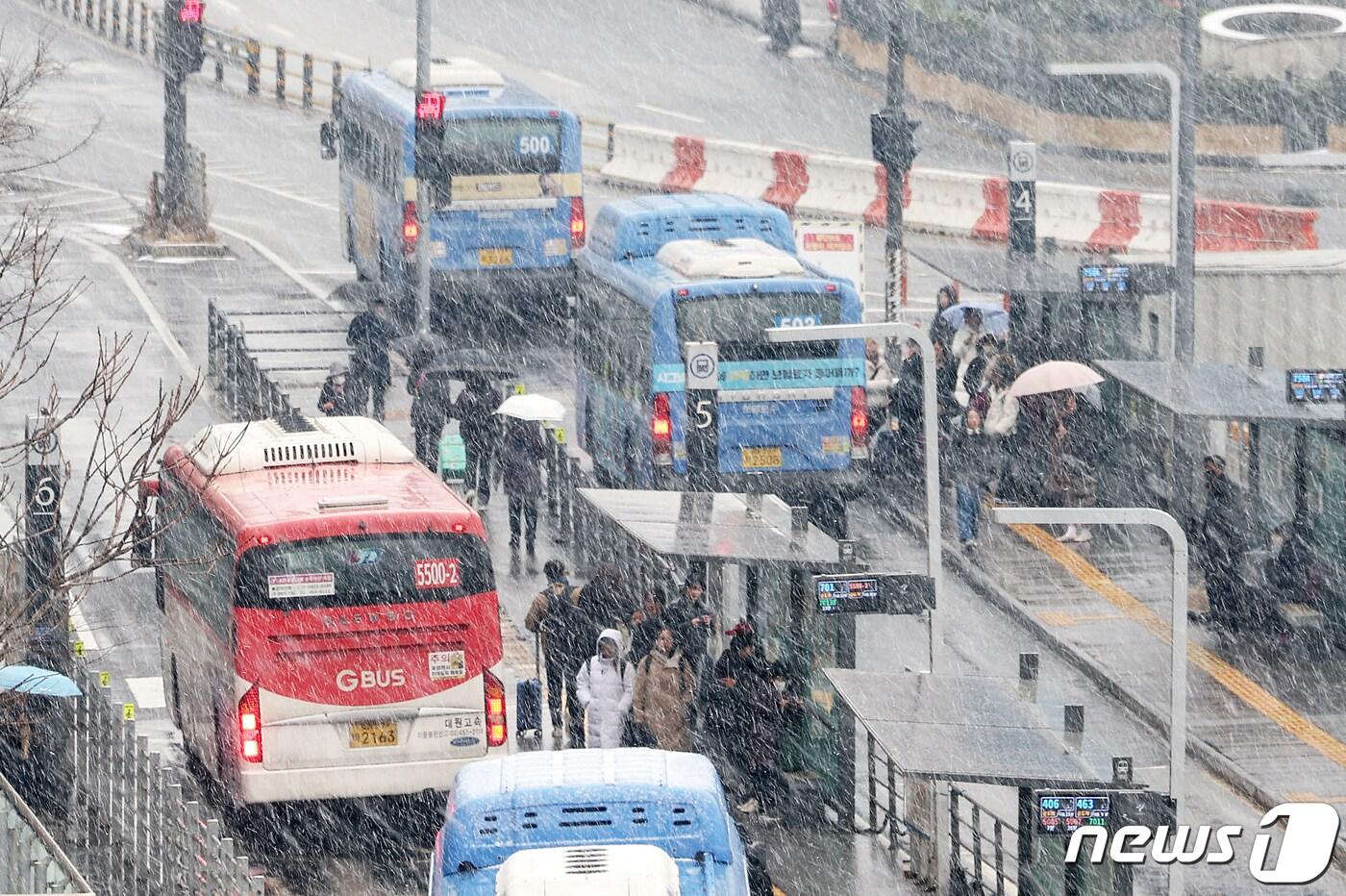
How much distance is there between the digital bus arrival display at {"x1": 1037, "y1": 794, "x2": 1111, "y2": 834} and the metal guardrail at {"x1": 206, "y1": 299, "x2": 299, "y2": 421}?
48.1ft

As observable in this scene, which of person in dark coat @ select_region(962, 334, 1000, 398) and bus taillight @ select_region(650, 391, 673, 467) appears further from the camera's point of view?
person in dark coat @ select_region(962, 334, 1000, 398)

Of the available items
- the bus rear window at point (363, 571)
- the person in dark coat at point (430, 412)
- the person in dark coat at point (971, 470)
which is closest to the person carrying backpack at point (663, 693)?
the bus rear window at point (363, 571)

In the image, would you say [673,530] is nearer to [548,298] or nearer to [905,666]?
[905,666]

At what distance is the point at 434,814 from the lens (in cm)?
1869

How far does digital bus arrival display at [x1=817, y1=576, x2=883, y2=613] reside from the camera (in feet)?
58.1

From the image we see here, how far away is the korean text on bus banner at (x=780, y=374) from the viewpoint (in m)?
25.0

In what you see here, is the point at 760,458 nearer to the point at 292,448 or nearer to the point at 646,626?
the point at 646,626

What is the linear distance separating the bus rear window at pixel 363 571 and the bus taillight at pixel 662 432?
7287 millimetres

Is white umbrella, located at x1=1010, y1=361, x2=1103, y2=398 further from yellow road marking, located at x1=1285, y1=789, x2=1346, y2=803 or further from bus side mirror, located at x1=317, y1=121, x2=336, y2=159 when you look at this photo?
bus side mirror, located at x1=317, y1=121, x2=336, y2=159

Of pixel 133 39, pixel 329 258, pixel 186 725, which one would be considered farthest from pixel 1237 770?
pixel 133 39

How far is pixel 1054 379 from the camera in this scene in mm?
24859

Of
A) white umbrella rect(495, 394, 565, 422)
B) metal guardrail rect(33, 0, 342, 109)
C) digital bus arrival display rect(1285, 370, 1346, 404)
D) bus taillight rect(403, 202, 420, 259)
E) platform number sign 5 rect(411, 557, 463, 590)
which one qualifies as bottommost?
platform number sign 5 rect(411, 557, 463, 590)

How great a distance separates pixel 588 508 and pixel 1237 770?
7.36 metres

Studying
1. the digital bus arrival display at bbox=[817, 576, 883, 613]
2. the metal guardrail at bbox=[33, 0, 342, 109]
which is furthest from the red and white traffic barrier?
the digital bus arrival display at bbox=[817, 576, 883, 613]
